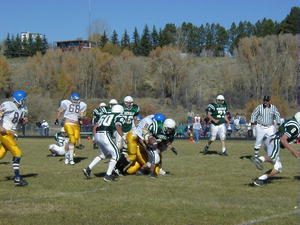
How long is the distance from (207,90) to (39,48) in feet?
150

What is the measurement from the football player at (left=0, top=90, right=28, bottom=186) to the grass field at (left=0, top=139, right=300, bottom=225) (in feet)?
1.68

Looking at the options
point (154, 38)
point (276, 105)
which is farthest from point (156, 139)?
point (154, 38)

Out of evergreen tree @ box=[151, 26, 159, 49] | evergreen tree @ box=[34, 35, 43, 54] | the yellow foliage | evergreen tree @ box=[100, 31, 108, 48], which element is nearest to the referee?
the yellow foliage

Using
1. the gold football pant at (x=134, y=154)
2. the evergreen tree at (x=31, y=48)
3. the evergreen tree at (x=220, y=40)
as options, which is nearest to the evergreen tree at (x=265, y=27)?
the evergreen tree at (x=220, y=40)

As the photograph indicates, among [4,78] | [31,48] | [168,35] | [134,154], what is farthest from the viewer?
[31,48]

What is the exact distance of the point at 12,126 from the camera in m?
10.3

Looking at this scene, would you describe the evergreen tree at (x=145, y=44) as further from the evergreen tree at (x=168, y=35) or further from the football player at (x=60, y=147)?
the football player at (x=60, y=147)

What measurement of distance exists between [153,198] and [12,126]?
364cm

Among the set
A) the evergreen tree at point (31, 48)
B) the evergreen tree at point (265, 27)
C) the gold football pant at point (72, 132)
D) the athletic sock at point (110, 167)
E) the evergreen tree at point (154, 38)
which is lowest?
the athletic sock at point (110, 167)

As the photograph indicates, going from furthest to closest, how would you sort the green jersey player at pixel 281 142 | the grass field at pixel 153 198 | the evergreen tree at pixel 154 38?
the evergreen tree at pixel 154 38 → the green jersey player at pixel 281 142 → the grass field at pixel 153 198

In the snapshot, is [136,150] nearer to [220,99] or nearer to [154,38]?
[220,99]

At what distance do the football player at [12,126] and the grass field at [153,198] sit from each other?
51 cm

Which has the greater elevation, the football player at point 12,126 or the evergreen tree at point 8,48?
the evergreen tree at point 8,48

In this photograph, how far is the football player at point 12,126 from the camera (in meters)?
10.1
